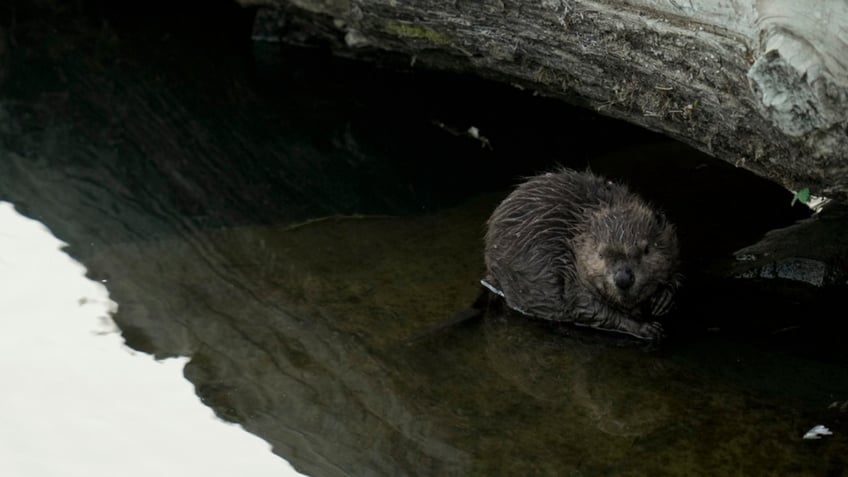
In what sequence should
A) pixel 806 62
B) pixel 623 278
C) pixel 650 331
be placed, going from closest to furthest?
pixel 806 62 → pixel 623 278 → pixel 650 331

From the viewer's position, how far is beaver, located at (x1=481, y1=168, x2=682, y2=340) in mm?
6125

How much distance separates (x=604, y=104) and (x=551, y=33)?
1.65 ft

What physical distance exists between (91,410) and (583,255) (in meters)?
2.61

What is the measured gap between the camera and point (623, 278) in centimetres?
604

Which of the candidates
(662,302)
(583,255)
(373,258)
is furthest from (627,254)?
(373,258)

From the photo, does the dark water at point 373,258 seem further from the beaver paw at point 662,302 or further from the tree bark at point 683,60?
the tree bark at point 683,60

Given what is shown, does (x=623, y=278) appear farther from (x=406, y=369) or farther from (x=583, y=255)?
(x=406, y=369)

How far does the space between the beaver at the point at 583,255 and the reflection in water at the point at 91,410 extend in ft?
6.21

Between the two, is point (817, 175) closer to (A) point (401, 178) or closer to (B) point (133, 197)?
(A) point (401, 178)

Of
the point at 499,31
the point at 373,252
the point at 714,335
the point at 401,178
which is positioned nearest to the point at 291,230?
the point at 373,252

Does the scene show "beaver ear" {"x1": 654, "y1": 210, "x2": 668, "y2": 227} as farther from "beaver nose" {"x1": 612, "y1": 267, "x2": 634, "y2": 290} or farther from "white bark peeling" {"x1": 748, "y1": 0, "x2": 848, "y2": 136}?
"white bark peeling" {"x1": 748, "y1": 0, "x2": 848, "y2": 136}

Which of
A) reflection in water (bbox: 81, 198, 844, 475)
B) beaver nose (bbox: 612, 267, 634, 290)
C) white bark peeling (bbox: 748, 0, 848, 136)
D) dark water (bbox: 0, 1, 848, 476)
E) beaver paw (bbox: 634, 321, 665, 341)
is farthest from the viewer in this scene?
beaver paw (bbox: 634, 321, 665, 341)

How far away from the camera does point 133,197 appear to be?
7.39m

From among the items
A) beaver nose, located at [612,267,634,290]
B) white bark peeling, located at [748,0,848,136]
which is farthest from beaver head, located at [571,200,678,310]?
white bark peeling, located at [748,0,848,136]
